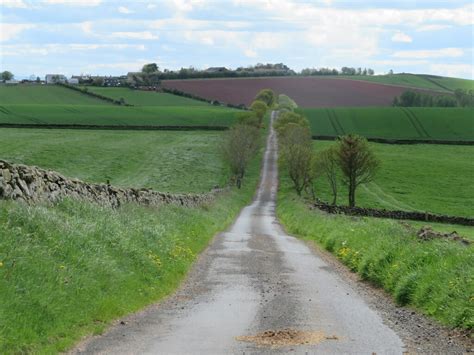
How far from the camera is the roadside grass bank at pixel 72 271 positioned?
9.59 metres

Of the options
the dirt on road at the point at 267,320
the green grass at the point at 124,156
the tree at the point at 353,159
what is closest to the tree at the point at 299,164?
the green grass at the point at 124,156

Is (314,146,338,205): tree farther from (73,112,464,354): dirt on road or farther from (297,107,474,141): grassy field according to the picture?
(73,112,464,354): dirt on road

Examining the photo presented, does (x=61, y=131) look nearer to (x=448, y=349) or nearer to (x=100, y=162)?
(x=100, y=162)

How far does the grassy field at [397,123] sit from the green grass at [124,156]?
31.2 metres

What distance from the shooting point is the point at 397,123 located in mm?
141875

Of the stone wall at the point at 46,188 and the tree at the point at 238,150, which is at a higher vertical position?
the stone wall at the point at 46,188

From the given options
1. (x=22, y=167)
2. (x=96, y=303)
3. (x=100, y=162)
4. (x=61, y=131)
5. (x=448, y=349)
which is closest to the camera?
(x=448, y=349)

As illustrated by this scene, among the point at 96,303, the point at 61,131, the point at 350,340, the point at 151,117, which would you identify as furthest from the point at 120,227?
the point at 151,117

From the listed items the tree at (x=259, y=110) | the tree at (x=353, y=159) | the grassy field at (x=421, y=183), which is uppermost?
the tree at (x=259, y=110)

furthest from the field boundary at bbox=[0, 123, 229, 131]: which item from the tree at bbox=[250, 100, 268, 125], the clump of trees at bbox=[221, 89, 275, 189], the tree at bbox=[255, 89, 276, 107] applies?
the tree at bbox=[255, 89, 276, 107]

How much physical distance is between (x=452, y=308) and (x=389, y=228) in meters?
10.4

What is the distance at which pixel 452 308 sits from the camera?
12109 mm

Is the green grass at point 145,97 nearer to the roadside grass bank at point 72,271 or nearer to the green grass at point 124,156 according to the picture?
the green grass at point 124,156

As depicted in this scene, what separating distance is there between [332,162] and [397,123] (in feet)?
234
